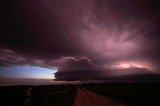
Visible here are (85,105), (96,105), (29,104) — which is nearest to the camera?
(29,104)

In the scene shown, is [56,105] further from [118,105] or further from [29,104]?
[29,104]

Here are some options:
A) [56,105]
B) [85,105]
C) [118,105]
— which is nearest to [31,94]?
[118,105]

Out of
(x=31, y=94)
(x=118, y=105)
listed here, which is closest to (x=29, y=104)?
(x=31, y=94)

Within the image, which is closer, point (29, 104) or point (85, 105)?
point (29, 104)

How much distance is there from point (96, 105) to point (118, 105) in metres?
2.07

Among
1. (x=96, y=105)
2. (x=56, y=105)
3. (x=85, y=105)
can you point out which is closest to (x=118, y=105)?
(x=96, y=105)

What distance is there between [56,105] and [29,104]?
43.2ft

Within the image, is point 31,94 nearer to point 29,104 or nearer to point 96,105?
point 29,104

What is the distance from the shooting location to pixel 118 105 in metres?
12.8

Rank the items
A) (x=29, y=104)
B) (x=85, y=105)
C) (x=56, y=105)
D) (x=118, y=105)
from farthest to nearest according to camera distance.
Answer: (x=56, y=105) < (x=85, y=105) < (x=118, y=105) < (x=29, y=104)

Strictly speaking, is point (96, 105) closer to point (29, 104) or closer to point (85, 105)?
point (85, 105)

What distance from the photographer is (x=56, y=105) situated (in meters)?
18.6

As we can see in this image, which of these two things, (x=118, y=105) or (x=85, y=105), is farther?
(x=85, y=105)

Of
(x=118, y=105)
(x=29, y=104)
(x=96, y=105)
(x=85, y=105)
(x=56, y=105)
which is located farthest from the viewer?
(x=56, y=105)
